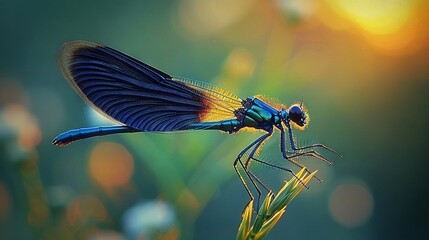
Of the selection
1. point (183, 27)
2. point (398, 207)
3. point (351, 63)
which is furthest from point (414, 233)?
point (183, 27)

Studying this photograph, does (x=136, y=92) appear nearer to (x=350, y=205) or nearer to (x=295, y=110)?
(x=295, y=110)

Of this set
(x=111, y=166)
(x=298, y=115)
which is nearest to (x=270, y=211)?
(x=298, y=115)

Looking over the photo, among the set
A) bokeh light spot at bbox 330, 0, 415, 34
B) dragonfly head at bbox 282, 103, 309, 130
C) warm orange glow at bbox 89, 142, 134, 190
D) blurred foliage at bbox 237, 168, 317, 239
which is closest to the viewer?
blurred foliage at bbox 237, 168, 317, 239

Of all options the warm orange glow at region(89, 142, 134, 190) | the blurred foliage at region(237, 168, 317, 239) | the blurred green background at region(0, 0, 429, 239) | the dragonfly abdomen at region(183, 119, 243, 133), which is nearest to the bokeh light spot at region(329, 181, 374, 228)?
the blurred green background at region(0, 0, 429, 239)

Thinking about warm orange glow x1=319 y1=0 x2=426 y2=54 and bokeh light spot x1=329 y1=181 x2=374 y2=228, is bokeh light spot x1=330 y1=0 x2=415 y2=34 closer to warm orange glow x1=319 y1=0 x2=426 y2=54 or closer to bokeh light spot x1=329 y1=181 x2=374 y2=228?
warm orange glow x1=319 y1=0 x2=426 y2=54

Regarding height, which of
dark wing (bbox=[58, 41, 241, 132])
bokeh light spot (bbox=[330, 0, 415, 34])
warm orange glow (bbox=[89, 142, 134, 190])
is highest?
bokeh light spot (bbox=[330, 0, 415, 34])

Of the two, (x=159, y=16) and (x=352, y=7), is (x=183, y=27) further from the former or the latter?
(x=352, y=7)

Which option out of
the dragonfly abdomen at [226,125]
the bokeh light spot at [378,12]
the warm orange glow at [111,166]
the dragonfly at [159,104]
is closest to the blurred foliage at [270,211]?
the dragonfly at [159,104]

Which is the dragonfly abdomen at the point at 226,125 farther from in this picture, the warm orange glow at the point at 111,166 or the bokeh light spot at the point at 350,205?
the bokeh light spot at the point at 350,205
